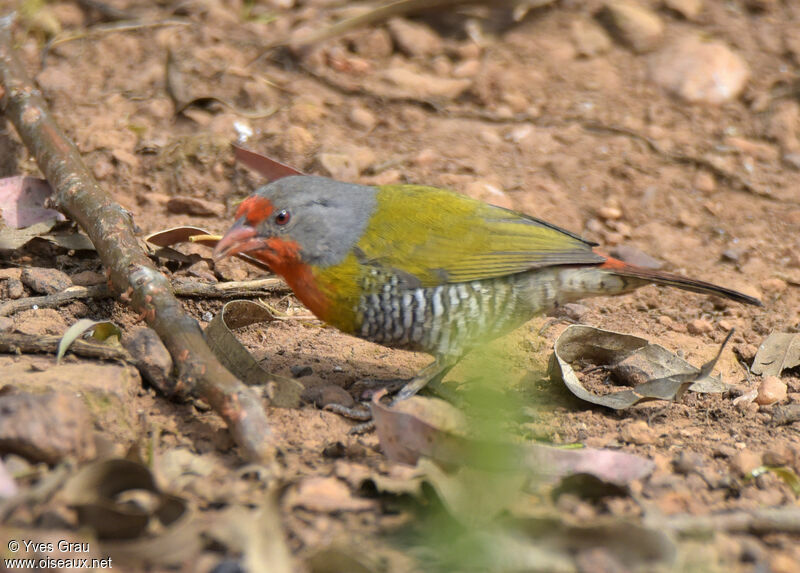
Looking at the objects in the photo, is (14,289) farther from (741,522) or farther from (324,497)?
(741,522)

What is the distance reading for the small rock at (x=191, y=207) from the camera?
554cm

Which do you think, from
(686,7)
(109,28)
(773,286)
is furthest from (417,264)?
(686,7)

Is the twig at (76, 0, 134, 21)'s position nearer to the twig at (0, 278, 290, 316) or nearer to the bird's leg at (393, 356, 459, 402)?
the twig at (0, 278, 290, 316)

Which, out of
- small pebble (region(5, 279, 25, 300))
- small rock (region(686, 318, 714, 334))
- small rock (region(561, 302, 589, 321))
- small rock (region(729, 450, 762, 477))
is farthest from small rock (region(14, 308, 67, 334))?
small rock (region(686, 318, 714, 334))

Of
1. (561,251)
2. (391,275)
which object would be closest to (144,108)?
(391,275)

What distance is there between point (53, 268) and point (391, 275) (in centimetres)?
192

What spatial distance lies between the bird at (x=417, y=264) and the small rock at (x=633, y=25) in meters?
3.25

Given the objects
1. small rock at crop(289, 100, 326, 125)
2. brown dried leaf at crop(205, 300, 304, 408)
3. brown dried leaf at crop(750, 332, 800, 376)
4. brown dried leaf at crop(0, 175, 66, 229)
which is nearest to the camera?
brown dried leaf at crop(205, 300, 304, 408)

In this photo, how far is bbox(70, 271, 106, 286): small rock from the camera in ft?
14.9

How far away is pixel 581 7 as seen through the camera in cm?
737

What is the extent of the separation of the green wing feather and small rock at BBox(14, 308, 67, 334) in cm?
148

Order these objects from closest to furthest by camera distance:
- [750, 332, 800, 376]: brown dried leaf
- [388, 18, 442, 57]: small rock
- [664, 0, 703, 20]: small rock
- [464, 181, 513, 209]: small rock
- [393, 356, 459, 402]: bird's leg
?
[393, 356, 459, 402]: bird's leg
[750, 332, 800, 376]: brown dried leaf
[464, 181, 513, 209]: small rock
[388, 18, 442, 57]: small rock
[664, 0, 703, 20]: small rock

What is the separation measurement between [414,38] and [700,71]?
2307 mm

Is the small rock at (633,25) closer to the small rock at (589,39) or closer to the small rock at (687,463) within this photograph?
the small rock at (589,39)
